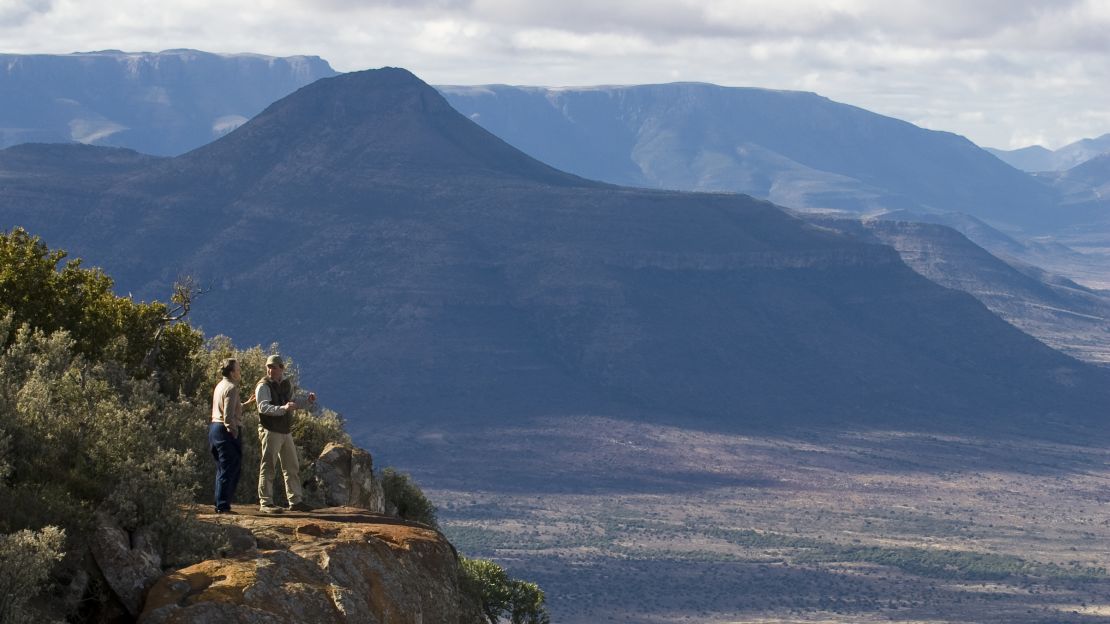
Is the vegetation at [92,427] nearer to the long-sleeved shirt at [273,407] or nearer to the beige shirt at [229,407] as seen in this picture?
the beige shirt at [229,407]

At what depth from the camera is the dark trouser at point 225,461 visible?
65.3 ft

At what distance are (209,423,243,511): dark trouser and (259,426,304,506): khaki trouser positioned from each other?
0.53 m

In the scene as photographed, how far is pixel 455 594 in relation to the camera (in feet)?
65.5

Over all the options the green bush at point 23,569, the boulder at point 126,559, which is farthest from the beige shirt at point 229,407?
the green bush at point 23,569

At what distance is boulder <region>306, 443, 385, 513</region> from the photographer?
2480 cm

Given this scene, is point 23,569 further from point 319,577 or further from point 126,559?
point 319,577

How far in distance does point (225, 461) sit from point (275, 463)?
4.14 ft

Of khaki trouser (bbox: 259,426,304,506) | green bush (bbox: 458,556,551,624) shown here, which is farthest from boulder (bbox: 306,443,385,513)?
green bush (bbox: 458,556,551,624)

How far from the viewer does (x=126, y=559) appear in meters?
16.9

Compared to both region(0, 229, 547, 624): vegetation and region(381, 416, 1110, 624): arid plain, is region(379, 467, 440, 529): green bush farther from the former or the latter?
region(381, 416, 1110, 624): arid plain

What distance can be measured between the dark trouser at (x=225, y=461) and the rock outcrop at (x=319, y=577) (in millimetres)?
318

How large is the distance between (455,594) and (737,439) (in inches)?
6010

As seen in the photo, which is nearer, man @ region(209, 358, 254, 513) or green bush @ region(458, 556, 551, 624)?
man @ region(209, 358, 254, 513)

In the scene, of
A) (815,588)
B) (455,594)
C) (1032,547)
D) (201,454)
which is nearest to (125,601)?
(455,594)
